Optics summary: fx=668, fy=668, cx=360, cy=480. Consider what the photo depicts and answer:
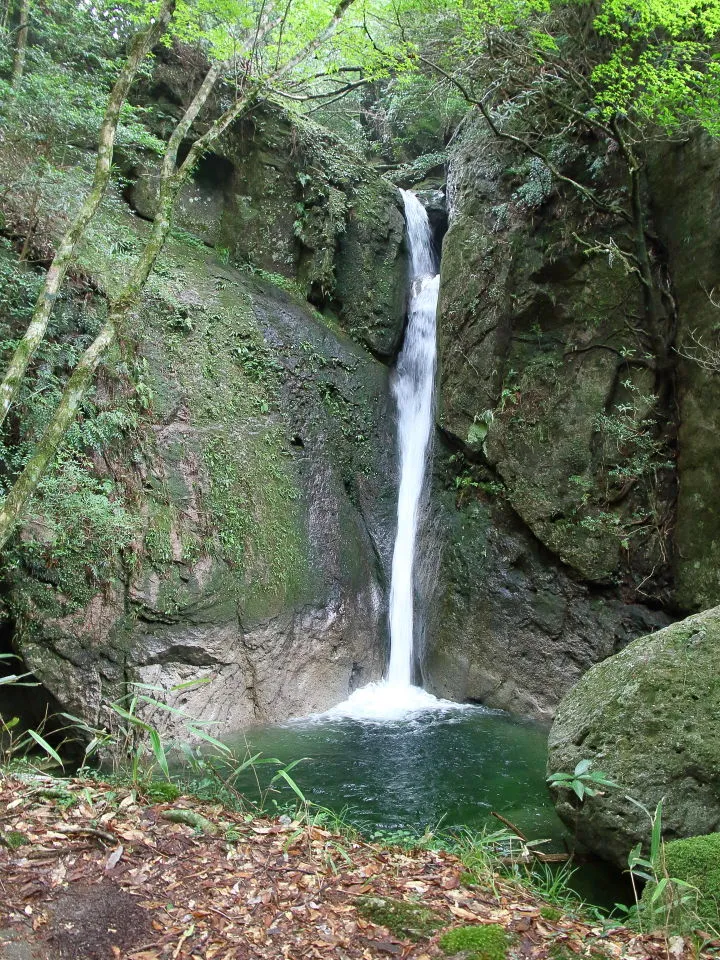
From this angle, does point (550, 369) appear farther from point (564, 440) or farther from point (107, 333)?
point (107, 333)

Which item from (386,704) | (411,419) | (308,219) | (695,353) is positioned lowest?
(386,704)

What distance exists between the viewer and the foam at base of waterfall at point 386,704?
921cm

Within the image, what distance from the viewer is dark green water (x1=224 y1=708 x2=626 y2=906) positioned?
5957 millimetres

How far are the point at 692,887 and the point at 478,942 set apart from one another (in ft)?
4.26

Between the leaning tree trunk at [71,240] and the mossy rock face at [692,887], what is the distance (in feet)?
18.2

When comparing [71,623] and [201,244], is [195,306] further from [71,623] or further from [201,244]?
[71,623]

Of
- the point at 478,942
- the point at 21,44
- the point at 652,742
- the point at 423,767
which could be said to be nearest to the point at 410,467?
the point at 423,767

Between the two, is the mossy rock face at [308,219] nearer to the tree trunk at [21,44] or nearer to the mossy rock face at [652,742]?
the tree trunk at [21,44]

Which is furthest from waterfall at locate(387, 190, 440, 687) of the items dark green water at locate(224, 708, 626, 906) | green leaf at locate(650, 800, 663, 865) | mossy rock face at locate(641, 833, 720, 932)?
green leaf at locate(650, 800, 663, 865)

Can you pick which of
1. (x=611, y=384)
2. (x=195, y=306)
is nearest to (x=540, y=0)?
(x=611, y=384)

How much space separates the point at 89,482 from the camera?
7336 mm

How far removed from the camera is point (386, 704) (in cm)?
982

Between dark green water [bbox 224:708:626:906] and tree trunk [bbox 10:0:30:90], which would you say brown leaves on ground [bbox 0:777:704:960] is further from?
tree trunk [bbox 10:0:30:90]

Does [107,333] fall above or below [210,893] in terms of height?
above
